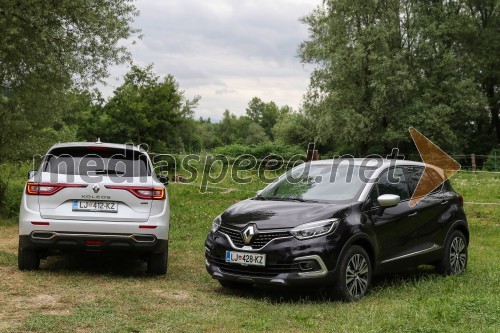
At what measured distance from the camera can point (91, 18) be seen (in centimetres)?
1600

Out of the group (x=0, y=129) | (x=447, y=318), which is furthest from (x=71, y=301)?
(x=0, y=129)

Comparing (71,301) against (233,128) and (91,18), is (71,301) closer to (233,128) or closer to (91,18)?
(91,18)

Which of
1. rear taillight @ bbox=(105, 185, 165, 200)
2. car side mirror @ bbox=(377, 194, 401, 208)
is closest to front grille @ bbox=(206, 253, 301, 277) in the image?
Result: rear taillight @ bbox=(105, 185, 165, 200)

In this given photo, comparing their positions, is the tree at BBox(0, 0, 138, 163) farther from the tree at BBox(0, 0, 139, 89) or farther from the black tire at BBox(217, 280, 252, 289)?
the black tire at BBox(217, 280, 252, 289)

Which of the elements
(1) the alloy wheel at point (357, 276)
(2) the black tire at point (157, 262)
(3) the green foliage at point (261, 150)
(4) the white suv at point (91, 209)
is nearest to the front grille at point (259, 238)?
(1) the alloy wheel at point (357, 276)

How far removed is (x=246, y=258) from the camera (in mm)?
6820

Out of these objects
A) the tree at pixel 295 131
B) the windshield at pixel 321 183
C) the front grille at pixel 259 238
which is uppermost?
the tree at pixel 295 131

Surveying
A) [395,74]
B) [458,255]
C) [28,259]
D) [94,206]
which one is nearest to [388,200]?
[458,255]

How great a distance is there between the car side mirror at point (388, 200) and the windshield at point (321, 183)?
0.92ft

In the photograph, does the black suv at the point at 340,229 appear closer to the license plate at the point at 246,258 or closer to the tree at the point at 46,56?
the license plate at the point at 246,258

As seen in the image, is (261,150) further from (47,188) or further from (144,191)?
(47,188)

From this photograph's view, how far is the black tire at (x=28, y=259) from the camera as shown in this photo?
26.1ft

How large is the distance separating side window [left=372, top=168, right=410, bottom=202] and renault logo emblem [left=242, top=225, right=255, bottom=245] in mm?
1870

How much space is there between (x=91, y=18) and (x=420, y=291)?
12.3 meters
